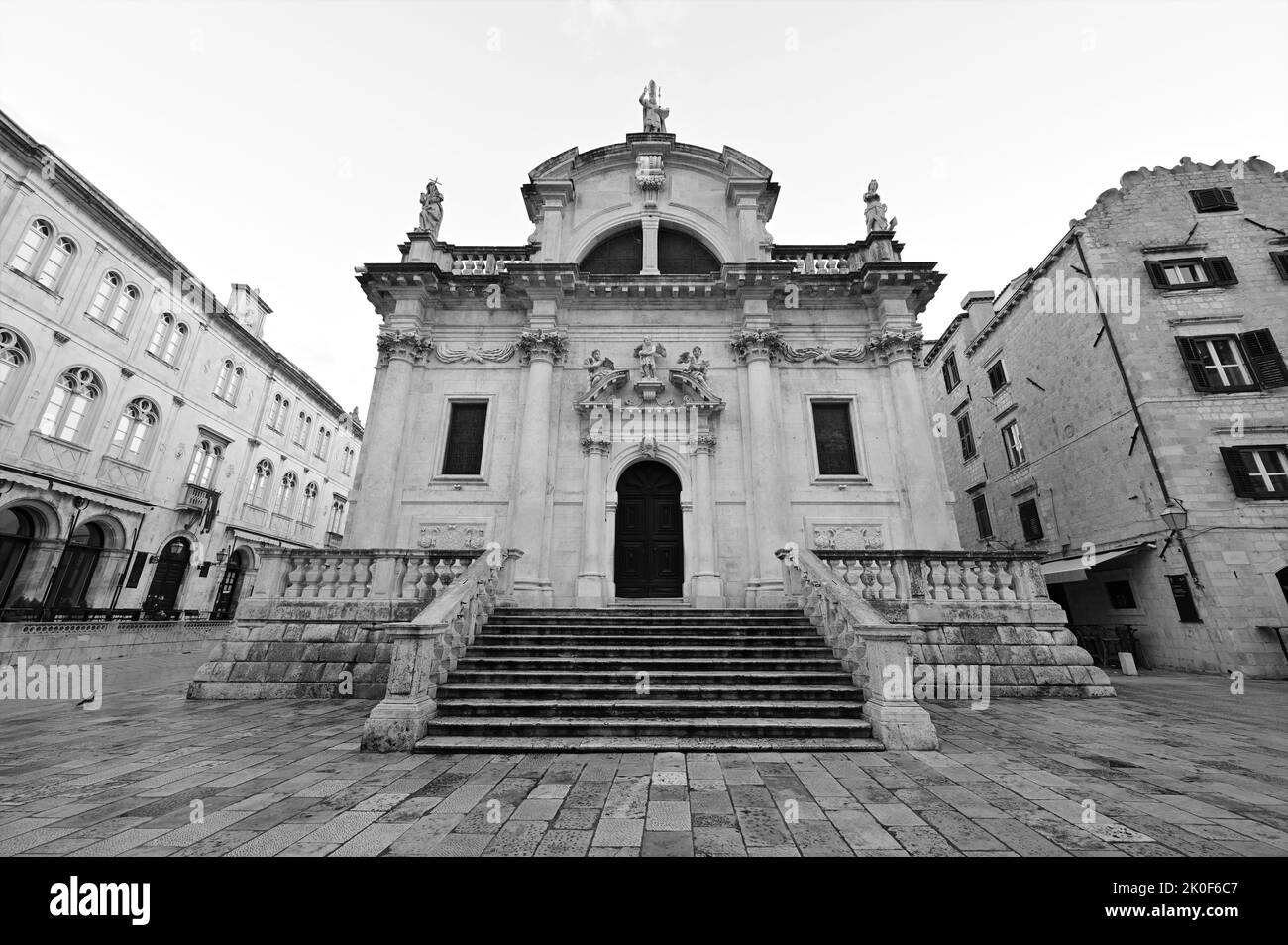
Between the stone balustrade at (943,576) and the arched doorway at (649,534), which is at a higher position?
the arched doorway at (649,534)

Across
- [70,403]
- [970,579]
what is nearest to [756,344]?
[970,579]

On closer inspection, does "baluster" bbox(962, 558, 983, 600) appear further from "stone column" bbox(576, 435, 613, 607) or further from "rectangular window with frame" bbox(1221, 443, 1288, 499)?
"rectangular window with frame" bbox(1221, 443, 1288, 499)

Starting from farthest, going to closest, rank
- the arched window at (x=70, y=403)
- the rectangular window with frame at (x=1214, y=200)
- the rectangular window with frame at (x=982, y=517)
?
the rectangular window with frame at (x=982, y=517) → the arched window at (x=70, y=403) → the rectangular window with frame at (x=1214, y=200)

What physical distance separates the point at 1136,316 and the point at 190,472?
39955 mm

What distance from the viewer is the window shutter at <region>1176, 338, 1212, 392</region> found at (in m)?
15.1

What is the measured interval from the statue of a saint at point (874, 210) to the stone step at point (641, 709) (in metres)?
14.4

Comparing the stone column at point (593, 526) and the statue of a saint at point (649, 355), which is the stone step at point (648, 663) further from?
the statue of a saint at point (649, 355)

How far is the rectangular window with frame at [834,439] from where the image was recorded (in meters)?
13.7

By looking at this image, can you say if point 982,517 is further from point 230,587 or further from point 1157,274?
point 230,587

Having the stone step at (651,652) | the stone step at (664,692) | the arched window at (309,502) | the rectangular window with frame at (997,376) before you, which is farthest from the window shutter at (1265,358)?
the arched window at (309,502)

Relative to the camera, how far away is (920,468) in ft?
→ 42.0

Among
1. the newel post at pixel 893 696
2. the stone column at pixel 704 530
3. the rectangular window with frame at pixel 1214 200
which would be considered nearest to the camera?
the newel post at pixel 893 696

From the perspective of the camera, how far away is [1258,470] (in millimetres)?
14312

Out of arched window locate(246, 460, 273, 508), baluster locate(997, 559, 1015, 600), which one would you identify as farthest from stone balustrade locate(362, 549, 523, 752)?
arched window locate(246, 460, 273, 508)
